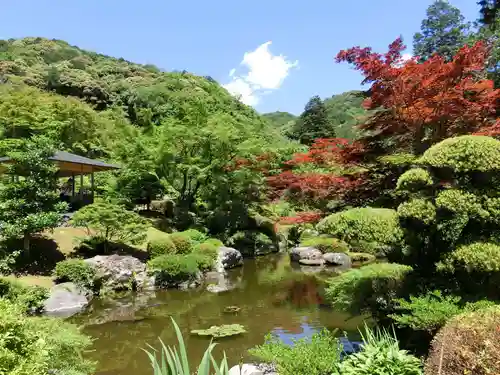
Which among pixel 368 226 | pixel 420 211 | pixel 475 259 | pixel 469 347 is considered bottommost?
pixel 469 347

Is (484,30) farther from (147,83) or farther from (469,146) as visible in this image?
(147,83)

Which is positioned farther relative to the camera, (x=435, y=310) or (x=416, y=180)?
(x=416, y=180)

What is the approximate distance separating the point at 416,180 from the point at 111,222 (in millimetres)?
9066

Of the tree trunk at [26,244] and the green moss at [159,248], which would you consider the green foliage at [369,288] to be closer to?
the green moss at [159,248]

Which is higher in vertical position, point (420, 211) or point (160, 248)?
point (420, 211)

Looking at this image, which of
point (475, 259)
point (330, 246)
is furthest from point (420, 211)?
point (330, 246)

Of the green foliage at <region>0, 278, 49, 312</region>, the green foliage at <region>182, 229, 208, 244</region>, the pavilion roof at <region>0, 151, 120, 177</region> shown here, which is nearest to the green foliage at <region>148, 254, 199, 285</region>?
the green foliage at <region>0, 278, 49, 312</region>

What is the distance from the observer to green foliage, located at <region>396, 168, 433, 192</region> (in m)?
4.39

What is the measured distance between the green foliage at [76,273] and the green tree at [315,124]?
26813 mm

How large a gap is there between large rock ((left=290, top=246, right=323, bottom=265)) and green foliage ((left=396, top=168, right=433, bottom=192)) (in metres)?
9.74

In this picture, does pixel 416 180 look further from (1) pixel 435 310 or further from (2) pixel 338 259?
(2) pixel 338 259

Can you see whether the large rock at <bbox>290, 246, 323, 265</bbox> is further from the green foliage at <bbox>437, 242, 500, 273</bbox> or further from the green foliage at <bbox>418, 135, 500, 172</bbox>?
the green foliage at <bbox>418, 135, 500, 172</bbox>

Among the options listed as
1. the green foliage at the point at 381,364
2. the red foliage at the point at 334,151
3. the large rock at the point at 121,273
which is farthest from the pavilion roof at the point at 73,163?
the green foliage at the point at 381,364

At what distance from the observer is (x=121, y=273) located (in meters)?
10.5
